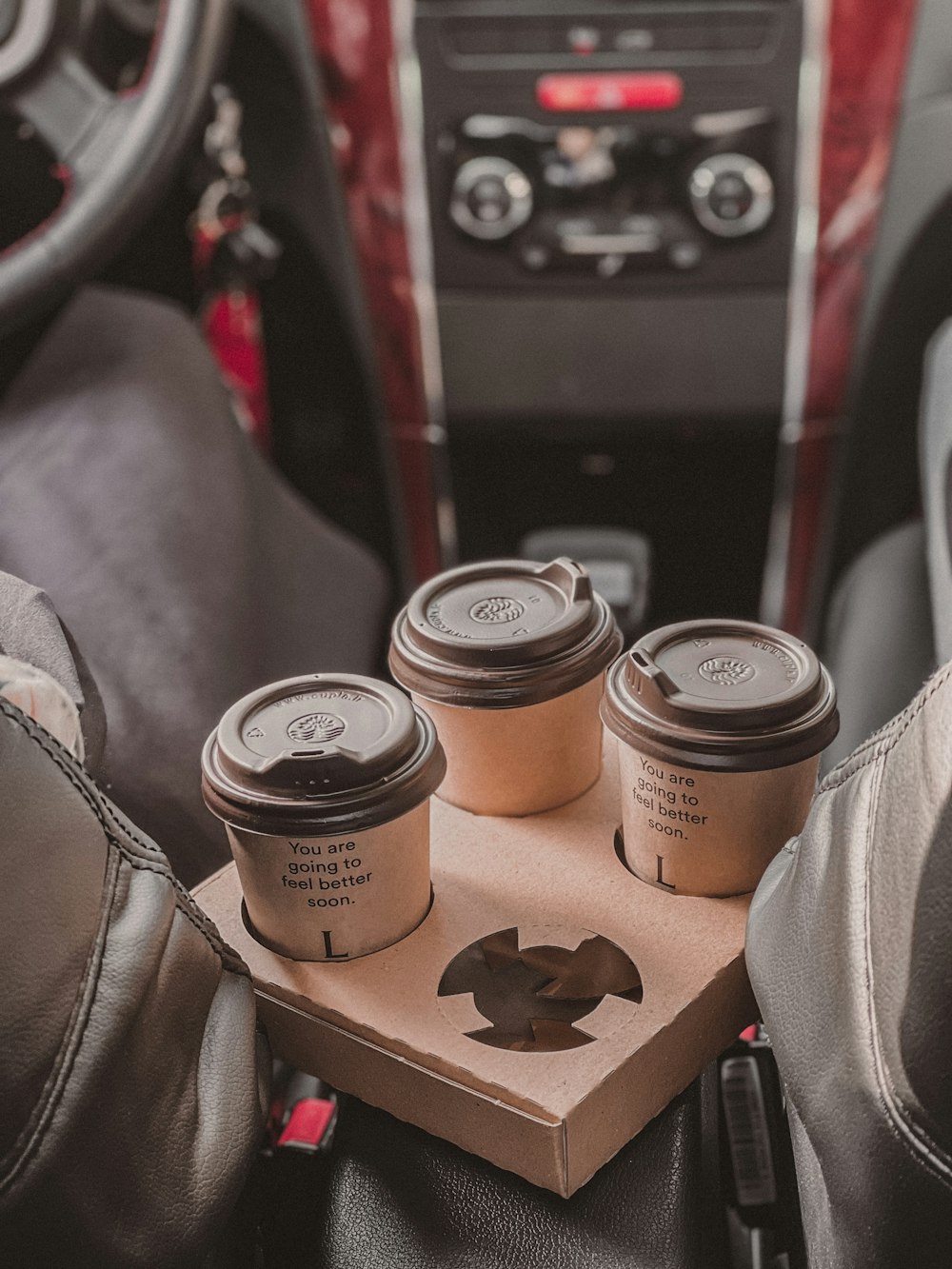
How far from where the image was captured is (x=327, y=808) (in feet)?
2.48

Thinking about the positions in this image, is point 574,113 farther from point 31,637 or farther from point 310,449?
point 31,637

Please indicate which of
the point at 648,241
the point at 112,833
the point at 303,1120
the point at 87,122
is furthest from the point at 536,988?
the point at 648,241

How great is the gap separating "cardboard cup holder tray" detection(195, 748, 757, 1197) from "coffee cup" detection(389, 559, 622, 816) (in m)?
0.06

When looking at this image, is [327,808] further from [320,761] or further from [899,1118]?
[899,1118]

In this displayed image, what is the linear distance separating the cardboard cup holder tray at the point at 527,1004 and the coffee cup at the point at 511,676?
57 millimetres

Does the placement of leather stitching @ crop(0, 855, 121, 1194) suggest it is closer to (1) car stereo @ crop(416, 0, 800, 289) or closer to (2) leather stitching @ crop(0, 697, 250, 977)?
(2) leather stitching @ crop(0, 697, 250, 977)

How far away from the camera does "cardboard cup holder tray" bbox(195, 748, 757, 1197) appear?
0.73 meters

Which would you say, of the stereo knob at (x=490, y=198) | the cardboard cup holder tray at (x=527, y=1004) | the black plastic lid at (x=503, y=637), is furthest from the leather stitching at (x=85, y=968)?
the stereo knob at (x=490, y=198)

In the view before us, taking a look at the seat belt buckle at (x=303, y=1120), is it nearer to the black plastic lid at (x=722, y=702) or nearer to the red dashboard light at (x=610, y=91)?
the black plastic lid at (x=722, y=702)

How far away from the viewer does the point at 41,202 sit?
1360mm

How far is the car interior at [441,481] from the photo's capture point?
0.63 meters

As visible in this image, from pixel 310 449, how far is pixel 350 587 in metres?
0.39

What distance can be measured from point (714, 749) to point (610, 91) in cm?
107

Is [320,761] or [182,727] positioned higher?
[320,761]
